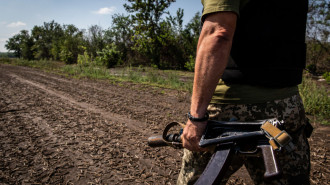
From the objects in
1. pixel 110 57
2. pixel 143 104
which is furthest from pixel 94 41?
pixel 143 104

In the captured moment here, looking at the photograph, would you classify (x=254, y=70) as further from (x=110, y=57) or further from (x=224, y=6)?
(x=110, y=57)

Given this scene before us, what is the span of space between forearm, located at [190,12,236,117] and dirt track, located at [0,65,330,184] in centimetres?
176

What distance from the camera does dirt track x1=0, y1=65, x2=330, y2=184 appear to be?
Answer: 102 inches

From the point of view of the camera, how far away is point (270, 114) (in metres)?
1.26

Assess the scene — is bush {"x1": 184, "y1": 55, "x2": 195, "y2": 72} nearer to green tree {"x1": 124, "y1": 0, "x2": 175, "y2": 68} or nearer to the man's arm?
green tree {"x1": 124, "y1": 0, "x2": 175, "y2": 68}

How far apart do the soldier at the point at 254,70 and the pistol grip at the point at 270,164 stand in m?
0.23

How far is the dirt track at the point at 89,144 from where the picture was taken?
2592 millimetres

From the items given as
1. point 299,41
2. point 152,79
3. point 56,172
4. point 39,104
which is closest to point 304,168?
point 299,41

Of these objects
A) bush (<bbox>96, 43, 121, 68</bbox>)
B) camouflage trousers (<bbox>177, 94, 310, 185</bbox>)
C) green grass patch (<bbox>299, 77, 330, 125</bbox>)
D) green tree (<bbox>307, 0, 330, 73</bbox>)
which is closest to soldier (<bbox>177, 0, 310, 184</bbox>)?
camouflage trousers (<bbox>177, 94, 310, 185</bbox>)

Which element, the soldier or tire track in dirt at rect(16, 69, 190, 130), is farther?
tire track in dirt at rect(16, 69, 190, 130)

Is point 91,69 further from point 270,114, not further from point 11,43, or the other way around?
Answer: point 11,43

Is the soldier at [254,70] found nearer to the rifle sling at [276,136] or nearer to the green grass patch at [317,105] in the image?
the rifle sling at [276,136]

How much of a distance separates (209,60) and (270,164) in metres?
0.59

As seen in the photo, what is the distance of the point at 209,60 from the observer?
1104 mm
